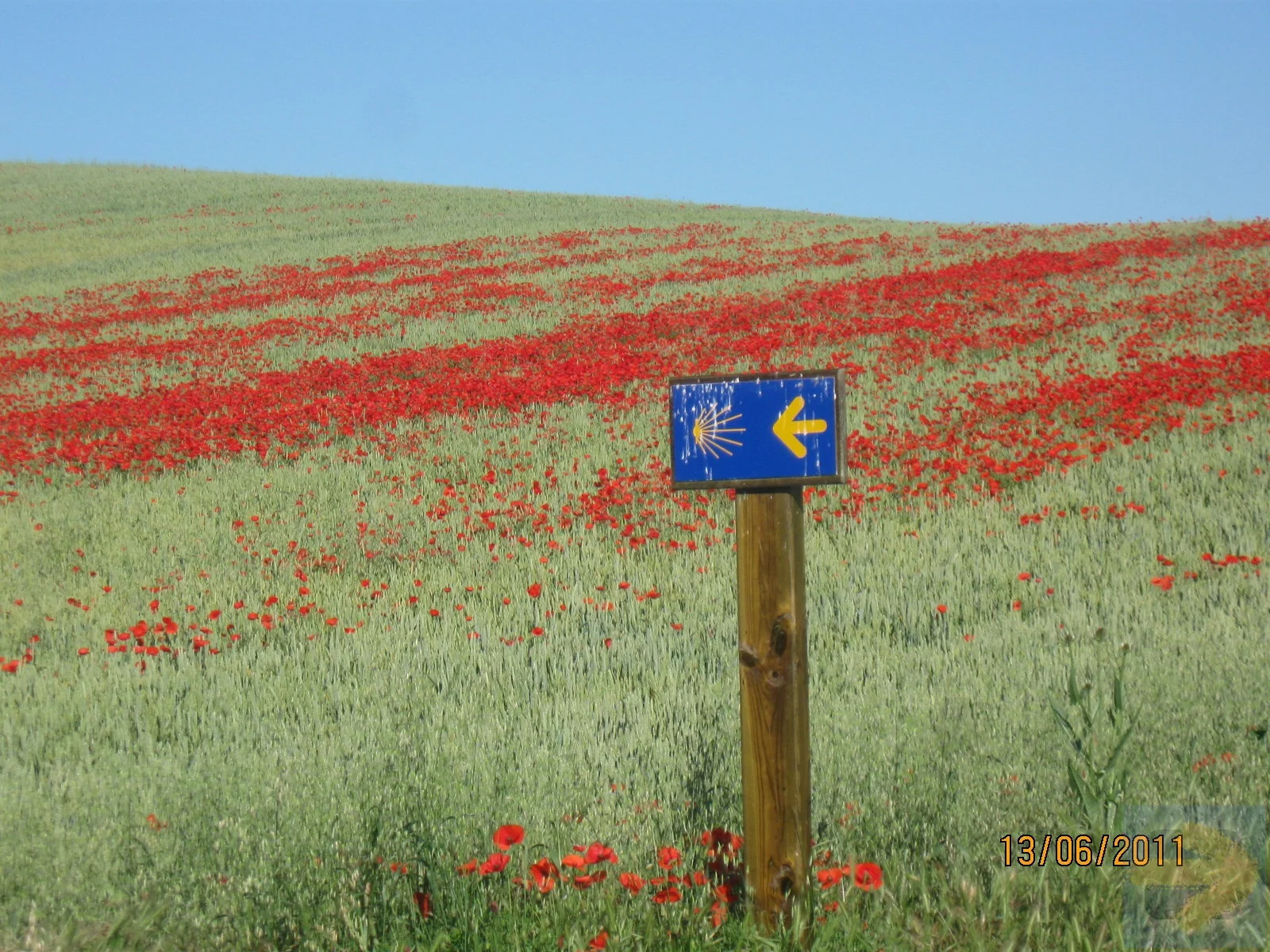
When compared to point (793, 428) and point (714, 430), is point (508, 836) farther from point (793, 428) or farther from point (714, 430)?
point (793, 428)

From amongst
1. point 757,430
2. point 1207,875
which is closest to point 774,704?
point 757,430

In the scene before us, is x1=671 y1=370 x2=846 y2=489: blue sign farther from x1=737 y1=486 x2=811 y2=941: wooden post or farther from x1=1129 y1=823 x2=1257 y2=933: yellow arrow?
x1=1129 y1=823 x2=1257 y2=933: yellow arrow

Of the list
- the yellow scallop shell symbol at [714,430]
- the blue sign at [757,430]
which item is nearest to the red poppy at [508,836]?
the blue sign at [757,430]

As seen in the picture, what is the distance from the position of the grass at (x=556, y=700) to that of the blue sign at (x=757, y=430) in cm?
125

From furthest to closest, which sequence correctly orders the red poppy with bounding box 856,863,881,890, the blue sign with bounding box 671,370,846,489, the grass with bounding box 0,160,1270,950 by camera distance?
the grass with bounding box 0,160,1270,950 → the blue sign with bounding box 671,370,846,489 → the red poppy with bounding box 856,863,881,890

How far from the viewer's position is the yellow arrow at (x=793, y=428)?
10.1ft

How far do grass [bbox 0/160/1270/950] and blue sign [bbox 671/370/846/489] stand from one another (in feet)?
4.12

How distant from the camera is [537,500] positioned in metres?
9.98

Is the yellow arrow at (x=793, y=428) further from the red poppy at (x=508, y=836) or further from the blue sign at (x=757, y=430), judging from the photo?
the red poppy at (x=508, y=836)

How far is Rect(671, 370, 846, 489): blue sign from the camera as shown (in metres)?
3.06

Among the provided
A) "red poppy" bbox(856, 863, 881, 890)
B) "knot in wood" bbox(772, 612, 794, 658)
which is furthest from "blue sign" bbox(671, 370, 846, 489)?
"red poppy" bbox(856, 863, 881, 890)

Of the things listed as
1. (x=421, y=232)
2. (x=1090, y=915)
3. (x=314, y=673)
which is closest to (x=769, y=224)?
(x=421, y=232)

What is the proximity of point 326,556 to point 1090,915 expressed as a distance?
6.61m

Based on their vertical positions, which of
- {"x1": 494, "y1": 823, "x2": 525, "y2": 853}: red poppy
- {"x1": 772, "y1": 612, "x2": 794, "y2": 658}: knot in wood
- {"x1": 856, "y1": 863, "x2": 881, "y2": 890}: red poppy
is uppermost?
{"x1": 772, "y1": 612, "x2": 794, "y2": 658}: knot in wood
